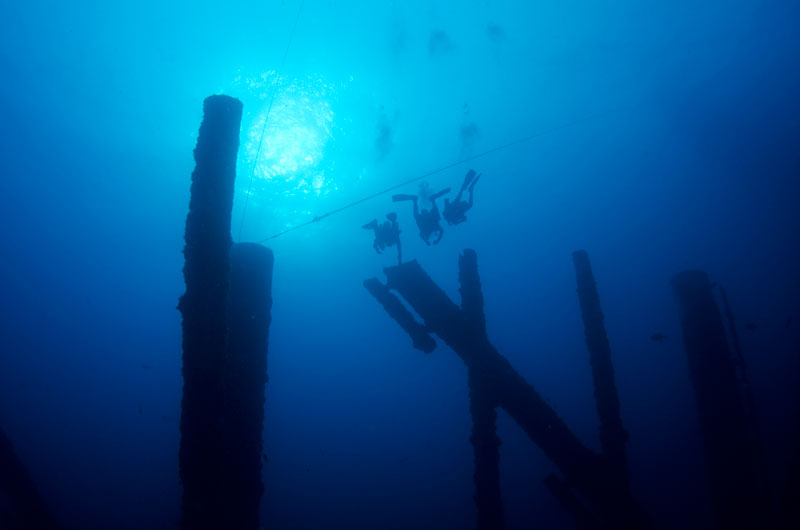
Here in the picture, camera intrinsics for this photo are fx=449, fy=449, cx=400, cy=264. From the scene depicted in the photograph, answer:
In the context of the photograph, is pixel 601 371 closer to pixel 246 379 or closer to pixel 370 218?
pixel 246 379

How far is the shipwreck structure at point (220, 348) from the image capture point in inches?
127

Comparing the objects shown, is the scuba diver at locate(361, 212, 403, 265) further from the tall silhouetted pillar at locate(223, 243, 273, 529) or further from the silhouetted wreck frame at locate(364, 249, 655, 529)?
the silhouetted wreck frame at locate(364, 249, 655, 529)

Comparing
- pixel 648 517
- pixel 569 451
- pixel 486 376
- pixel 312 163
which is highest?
pixel 312 163

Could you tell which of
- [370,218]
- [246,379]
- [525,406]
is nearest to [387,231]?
[246,379]

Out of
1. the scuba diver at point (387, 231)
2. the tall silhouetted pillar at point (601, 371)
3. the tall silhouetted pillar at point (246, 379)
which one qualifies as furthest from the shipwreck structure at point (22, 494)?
the tall silhouetted pillar at point (601, 371)

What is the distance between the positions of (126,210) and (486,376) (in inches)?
1959

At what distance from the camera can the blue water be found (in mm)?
27484

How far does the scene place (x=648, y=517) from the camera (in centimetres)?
302

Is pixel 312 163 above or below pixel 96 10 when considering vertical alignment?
below

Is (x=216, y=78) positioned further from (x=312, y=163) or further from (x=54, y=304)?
(x=54, y=304)

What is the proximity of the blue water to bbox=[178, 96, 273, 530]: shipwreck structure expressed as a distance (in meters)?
19.3

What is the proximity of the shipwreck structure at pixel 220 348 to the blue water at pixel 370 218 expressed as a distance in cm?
1931

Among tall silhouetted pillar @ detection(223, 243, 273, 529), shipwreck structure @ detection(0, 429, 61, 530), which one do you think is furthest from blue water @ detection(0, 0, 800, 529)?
tall silhouetted pillar @ detection(223, 243, 273, 529)

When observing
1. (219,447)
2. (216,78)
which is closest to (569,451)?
(219,447)
